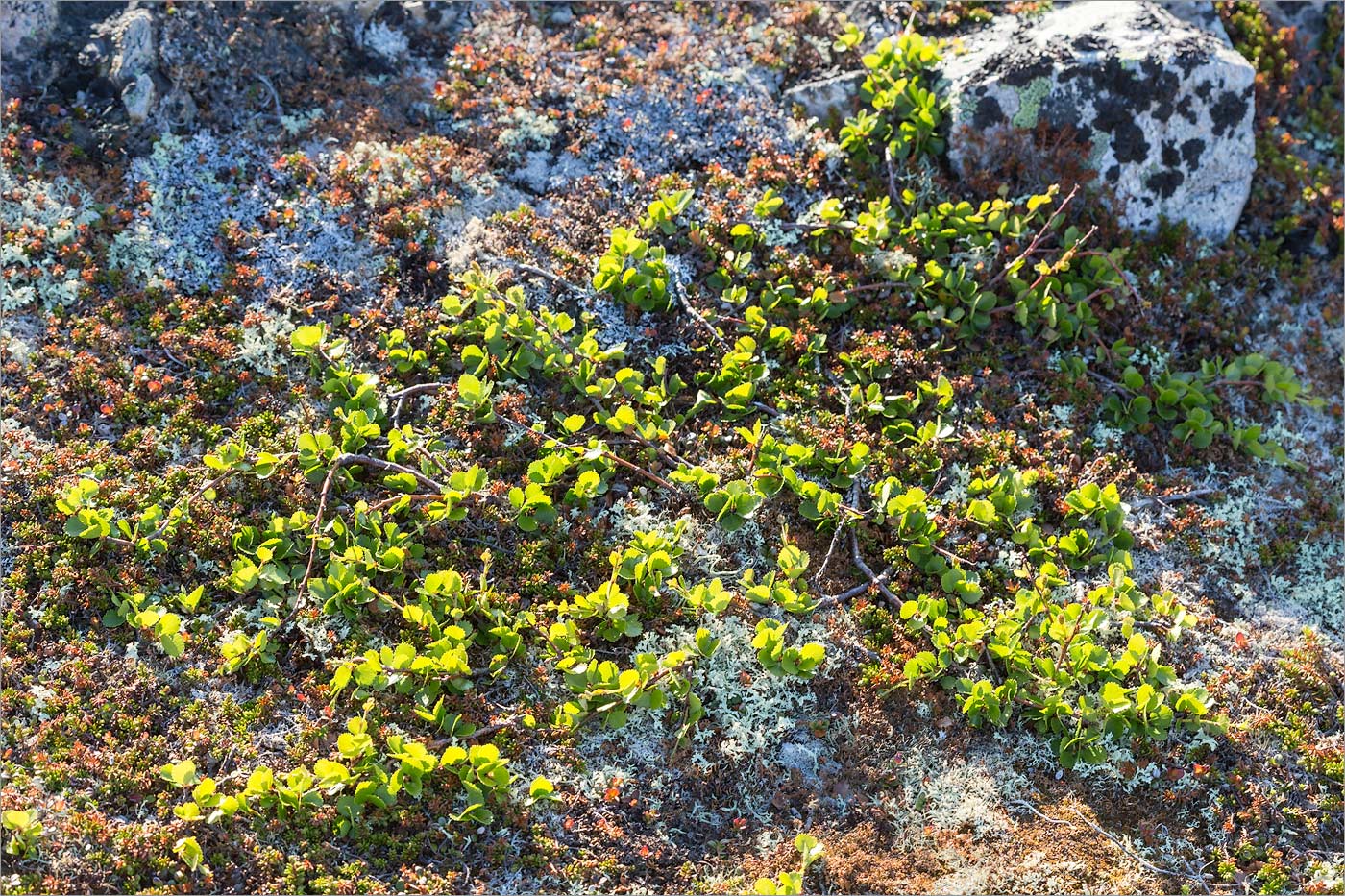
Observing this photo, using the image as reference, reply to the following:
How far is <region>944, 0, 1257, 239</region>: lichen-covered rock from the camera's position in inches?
275

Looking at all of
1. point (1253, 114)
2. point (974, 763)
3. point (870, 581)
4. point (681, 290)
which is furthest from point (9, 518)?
point (1253, 114)

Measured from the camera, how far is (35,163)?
6.46 metres

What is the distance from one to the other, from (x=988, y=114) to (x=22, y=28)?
20.6ft

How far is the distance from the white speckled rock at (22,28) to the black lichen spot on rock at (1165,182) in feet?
23.9

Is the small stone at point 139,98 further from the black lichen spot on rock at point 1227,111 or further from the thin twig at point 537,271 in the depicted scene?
the black lichen spot on rock at point 1227,111

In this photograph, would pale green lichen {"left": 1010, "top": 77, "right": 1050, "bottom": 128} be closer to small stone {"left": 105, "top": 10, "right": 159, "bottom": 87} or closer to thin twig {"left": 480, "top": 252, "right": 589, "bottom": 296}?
thin twig {"left": 480, "top": 252, "right": 589, "bottom": 296}

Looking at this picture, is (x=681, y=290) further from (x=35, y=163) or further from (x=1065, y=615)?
(x=35, y=163)

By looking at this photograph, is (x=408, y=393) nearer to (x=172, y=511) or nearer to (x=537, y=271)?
(x=537, y=271)

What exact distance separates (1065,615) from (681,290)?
9.32 ft

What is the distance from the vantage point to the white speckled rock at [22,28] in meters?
6.71

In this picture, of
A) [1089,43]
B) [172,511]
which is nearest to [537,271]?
[172,511]

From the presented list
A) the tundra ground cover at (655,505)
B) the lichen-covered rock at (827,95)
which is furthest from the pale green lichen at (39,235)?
the lichen-covered rock at (827,95)

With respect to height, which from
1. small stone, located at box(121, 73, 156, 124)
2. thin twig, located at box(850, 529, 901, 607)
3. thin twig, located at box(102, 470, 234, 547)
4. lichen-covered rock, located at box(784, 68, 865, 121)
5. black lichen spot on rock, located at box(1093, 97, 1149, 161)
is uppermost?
small stone, located at box(121, 73, 156, 124)

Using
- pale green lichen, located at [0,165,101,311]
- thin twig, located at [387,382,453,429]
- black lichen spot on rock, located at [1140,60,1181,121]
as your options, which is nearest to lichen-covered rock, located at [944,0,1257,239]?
black lichen spot on rock, located at [1140,60,1181,121]
